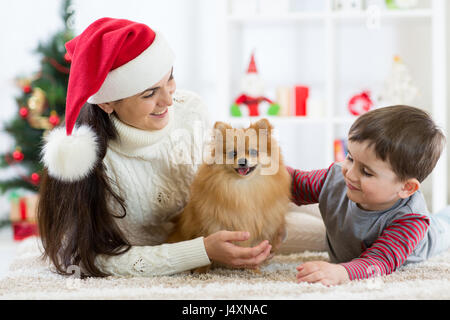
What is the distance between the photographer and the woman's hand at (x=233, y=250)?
1.40 meters

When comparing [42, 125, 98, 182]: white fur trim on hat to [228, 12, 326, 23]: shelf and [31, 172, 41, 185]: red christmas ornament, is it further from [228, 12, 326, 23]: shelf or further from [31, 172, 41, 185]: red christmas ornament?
[228, 12, 326, 23]: shelf

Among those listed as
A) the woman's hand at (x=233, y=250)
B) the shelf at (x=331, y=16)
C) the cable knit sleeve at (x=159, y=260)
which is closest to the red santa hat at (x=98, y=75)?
the cable knit sleeve at (x=159, y=260)

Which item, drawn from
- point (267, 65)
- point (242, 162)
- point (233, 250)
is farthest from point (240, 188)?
point (267, 65)

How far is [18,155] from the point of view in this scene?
3.06 metres

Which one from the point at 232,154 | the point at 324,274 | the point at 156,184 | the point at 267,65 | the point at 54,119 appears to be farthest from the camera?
the point at 267,65

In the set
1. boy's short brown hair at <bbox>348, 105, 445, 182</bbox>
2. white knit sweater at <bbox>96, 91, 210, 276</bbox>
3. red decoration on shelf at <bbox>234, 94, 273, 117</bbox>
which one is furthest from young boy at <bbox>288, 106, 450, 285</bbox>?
red decoration on shelf at <bbox>234, 94, 273, 117</bbox>

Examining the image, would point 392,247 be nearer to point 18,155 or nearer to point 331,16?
point 331,16

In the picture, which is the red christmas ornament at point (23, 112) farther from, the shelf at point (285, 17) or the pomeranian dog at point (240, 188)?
the pomeranian dog at point (240, 188)

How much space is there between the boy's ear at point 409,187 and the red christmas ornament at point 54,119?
2198 millimetres

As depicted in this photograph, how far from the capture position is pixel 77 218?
1.47 meters

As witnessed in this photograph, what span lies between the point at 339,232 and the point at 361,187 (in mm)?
223

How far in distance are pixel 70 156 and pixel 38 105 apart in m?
A: 1.83
